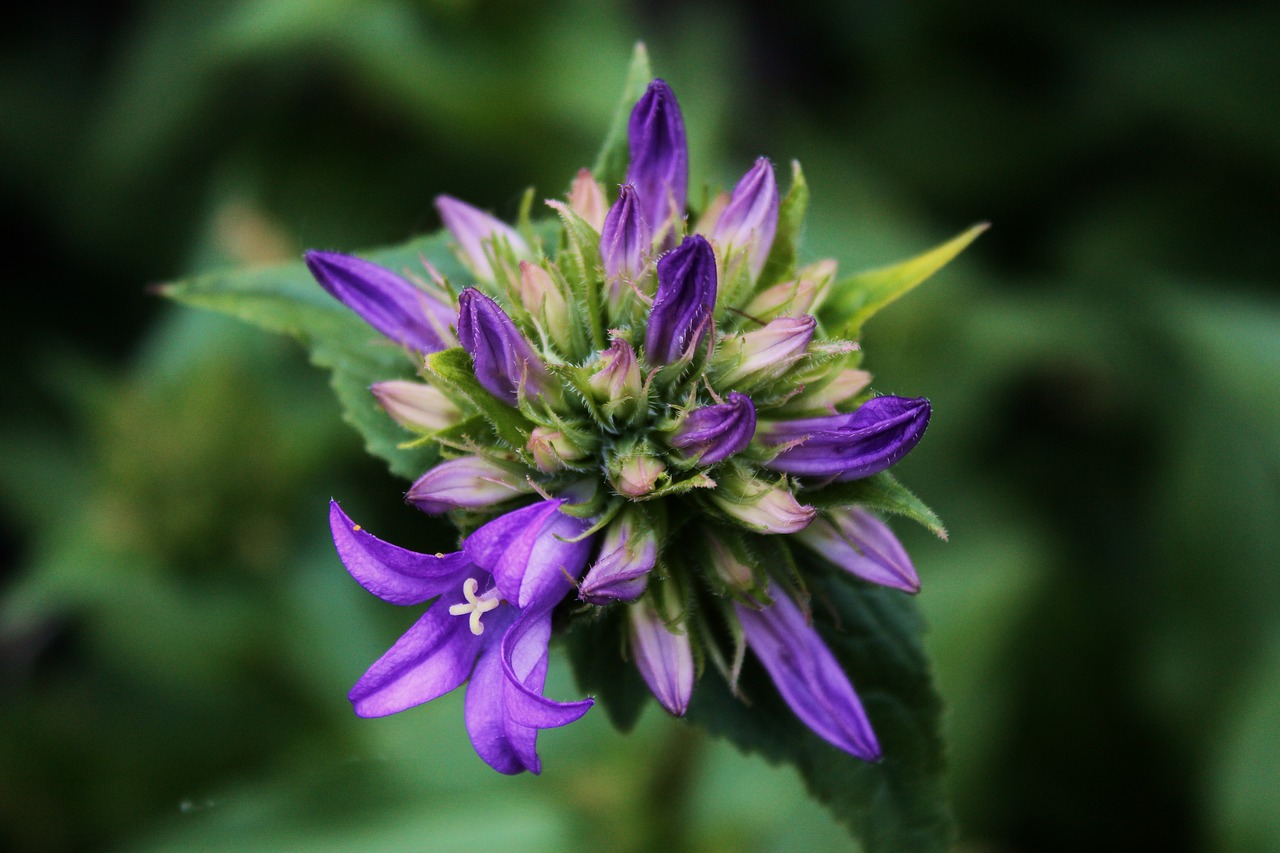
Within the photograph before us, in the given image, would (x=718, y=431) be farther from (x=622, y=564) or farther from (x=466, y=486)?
(x=466, y=486)

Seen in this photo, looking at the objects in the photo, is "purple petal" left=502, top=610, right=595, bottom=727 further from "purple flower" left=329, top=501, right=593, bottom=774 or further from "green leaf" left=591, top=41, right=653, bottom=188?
"green leaf" left=591, top=41, right=653, bottom=188

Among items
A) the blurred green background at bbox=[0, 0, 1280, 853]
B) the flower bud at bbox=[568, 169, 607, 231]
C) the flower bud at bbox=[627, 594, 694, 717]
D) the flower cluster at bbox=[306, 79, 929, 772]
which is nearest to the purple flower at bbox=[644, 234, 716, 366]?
the flower cluster at bbox=[306, 79, 929, 772]

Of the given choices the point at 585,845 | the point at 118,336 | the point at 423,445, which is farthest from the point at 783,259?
the point at 118,336

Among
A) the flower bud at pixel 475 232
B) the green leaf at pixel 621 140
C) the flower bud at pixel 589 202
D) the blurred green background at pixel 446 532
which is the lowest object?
the blurred green background at pixel 446 532

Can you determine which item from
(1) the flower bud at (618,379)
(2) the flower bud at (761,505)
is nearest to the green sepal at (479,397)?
(1) the flower bud at (618,379)

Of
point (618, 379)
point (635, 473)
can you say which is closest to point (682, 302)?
point (618, 379)

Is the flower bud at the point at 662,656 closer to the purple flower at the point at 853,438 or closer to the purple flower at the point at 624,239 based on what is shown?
the purple flower at the point at 853,438
